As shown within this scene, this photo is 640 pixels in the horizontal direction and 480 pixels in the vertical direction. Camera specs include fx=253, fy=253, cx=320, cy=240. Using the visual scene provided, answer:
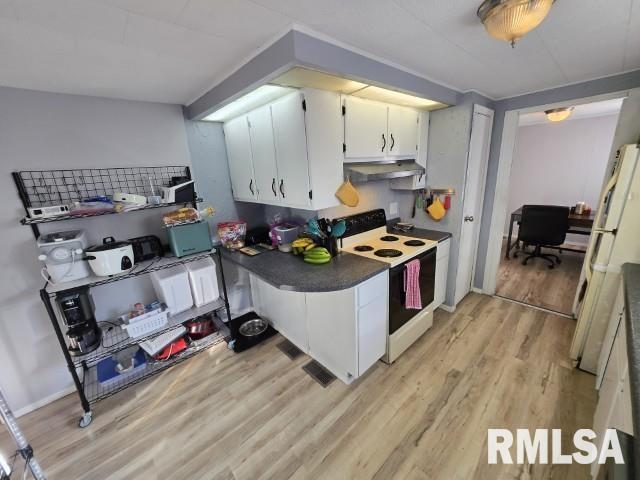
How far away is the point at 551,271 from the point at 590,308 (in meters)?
2.26

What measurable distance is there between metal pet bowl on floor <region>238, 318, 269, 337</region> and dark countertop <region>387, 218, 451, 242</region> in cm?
167

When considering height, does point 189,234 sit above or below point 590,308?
above

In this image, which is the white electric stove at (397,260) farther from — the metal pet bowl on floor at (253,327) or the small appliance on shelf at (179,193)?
the small appliance on shelf at (179,193)

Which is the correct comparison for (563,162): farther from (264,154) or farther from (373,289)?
(264,154)

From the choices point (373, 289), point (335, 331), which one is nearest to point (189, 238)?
point (335, 331)

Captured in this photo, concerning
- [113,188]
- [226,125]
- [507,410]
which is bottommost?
[507,410]

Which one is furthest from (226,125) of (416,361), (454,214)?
(416,361)

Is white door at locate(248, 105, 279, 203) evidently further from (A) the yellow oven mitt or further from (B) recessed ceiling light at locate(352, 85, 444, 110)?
(A) the yellow oven mitt

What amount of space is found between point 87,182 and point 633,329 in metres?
3.24

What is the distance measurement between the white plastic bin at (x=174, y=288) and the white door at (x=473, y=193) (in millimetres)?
2604

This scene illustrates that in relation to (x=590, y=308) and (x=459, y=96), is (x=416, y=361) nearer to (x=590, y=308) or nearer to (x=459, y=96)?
(x=590, y=308)

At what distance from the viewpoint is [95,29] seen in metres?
1.03

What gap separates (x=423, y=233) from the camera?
8.73ft

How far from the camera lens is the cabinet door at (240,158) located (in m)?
2.18
